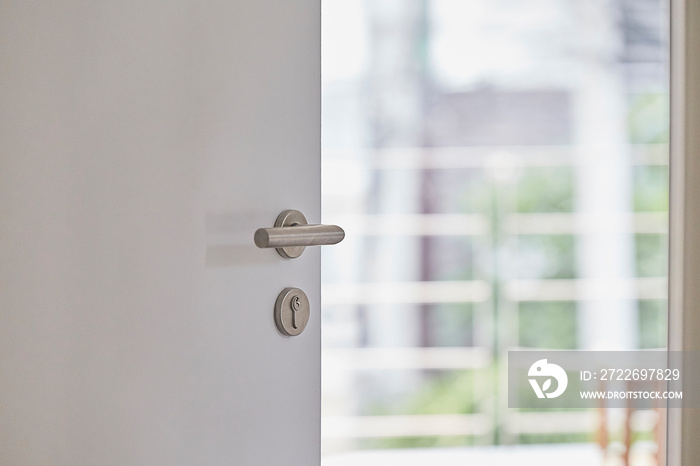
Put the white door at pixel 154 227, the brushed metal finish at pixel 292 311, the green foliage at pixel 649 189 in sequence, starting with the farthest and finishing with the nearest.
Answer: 1. the green foliage at pixel 649 189
2. the brushed metal finish at pixel 292 311
3. the white door at pixel 154 227

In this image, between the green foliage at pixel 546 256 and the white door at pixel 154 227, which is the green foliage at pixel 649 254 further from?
the white door at pixel 154 227

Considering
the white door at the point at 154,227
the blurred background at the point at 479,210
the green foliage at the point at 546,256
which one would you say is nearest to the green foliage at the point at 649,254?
the blurred background at the point at 479,210

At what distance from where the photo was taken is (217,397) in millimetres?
554

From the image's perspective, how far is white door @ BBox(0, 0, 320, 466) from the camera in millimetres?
444

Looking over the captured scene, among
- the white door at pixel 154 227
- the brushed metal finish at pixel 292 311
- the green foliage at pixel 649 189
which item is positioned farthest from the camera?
the green foliage at pixel 649 189

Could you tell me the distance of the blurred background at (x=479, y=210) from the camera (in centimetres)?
224

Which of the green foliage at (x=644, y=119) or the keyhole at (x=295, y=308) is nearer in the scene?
the keyhole at (x=295, y=308)

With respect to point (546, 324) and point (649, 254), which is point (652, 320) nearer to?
point (649, 254)

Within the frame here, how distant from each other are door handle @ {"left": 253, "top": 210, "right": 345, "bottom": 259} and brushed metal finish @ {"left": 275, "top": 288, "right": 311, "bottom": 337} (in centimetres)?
4

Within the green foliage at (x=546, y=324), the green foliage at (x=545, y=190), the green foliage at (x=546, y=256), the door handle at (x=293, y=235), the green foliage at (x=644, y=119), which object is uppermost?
the green foliage at (x=644, y=119)

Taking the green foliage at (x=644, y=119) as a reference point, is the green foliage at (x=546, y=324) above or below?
below

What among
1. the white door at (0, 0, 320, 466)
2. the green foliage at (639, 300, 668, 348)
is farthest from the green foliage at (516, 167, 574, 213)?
the white door at (0, 0, 320, 466)

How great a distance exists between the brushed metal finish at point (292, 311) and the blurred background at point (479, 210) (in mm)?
1624

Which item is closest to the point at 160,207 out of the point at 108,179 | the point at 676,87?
the point at 108,179
